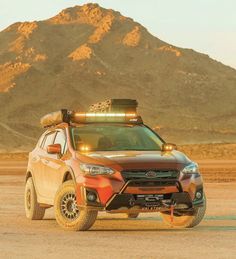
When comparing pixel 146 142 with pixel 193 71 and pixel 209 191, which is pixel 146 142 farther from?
pixel 193 71

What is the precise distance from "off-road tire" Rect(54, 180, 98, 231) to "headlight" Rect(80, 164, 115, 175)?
370 mm

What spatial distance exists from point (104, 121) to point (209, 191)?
12196mm

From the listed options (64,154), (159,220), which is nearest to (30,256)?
(64,154)

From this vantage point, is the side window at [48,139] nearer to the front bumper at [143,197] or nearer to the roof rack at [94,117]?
the roof rack at [94,117]

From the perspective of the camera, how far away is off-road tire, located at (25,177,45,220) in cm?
1571

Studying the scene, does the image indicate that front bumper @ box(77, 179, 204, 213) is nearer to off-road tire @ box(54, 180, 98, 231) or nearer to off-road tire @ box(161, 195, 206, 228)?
off-road tire @ box(54, 180, 98, 231)

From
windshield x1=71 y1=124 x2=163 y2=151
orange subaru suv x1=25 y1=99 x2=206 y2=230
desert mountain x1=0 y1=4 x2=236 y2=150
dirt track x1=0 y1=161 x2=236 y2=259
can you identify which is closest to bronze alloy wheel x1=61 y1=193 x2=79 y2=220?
orange subaru suv x1=25 y1=99 x2=206 y2=230

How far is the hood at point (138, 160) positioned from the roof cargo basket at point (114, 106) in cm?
210

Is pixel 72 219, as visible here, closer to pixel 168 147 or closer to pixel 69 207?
pixel 69 207

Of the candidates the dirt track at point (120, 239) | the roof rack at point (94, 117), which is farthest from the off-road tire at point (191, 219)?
the roof rack at point (94, 117)

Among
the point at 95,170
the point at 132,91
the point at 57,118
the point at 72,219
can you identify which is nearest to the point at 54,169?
the point at 57,118

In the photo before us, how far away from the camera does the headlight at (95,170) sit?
510 inches

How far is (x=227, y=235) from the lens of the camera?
42.7 ft

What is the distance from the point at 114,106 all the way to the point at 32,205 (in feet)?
7.54
